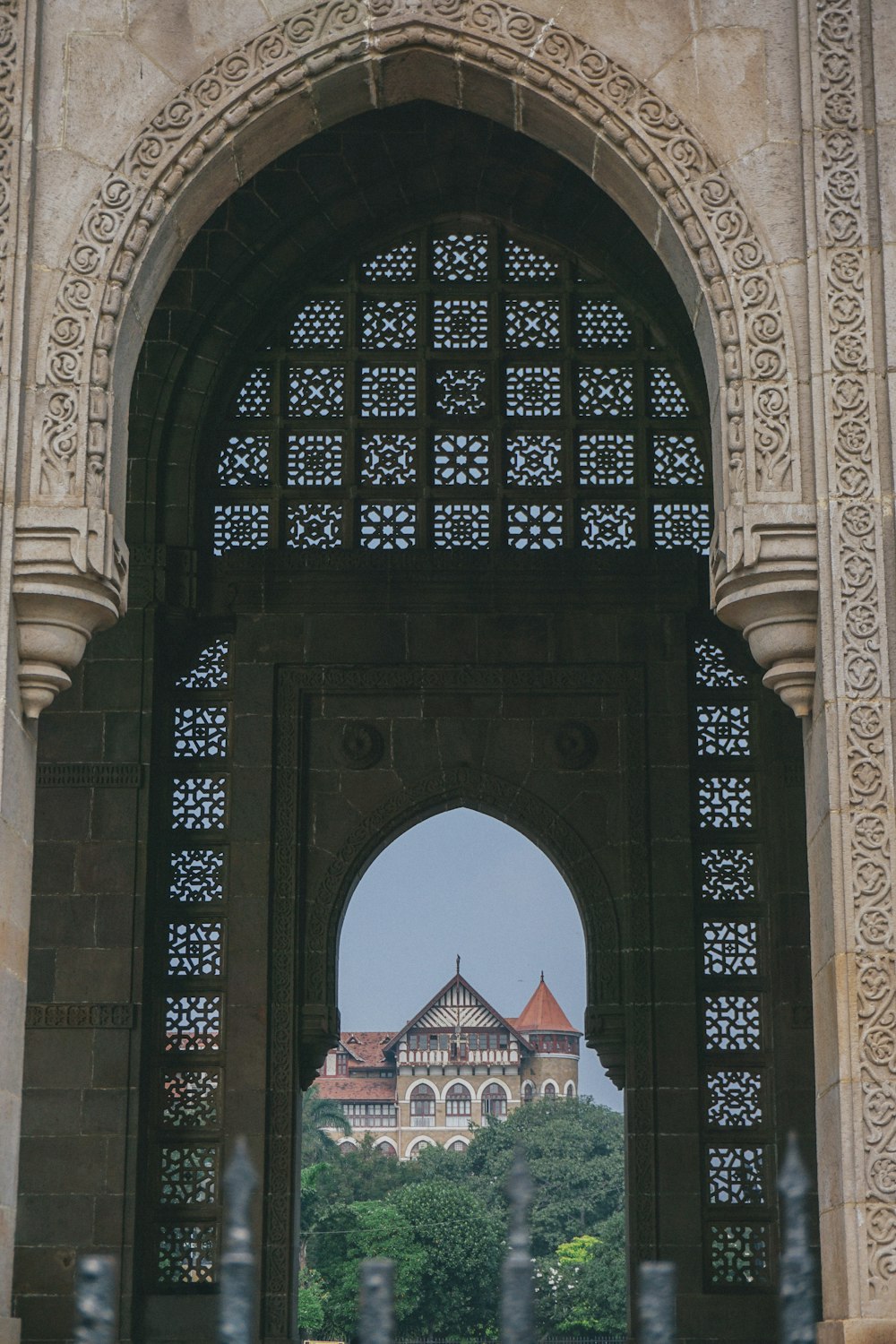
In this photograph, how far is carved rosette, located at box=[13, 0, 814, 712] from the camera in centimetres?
694

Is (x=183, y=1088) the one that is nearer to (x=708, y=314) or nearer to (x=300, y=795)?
(x=300, y=795)

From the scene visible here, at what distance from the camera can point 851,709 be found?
6.65 m

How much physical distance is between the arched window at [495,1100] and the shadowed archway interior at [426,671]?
5687cm

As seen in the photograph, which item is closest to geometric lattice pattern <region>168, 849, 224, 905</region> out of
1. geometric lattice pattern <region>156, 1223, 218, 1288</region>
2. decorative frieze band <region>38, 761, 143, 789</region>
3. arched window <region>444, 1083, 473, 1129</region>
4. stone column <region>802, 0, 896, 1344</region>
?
decorative frieze band <region>38, 761, 143, 789</region>

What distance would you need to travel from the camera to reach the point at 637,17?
24.3 ft

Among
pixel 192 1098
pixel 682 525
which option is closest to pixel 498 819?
pixel 682 525

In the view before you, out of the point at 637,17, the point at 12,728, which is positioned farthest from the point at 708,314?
the point at 12,728

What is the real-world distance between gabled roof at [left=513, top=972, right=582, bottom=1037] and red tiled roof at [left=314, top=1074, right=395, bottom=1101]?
18.5 feet

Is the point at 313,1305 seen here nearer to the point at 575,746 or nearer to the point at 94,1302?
the point at 575,746

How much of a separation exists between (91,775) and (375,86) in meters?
5.09

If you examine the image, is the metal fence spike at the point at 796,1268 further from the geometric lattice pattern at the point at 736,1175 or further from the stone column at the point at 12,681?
the geometric lattice pattern at the point at 736,1175

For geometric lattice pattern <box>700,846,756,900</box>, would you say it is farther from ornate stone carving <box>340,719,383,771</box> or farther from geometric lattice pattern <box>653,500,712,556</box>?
ornate stone carving <box>340,719,383,771</box>

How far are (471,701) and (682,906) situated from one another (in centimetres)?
180

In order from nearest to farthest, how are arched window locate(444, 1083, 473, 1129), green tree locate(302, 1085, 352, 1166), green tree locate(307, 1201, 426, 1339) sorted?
green tree locate(307, 1201, 426, 1339), green tree locate(302, 1085, 352, 1166), arched window locate(444, 1083, 473, 1129)
